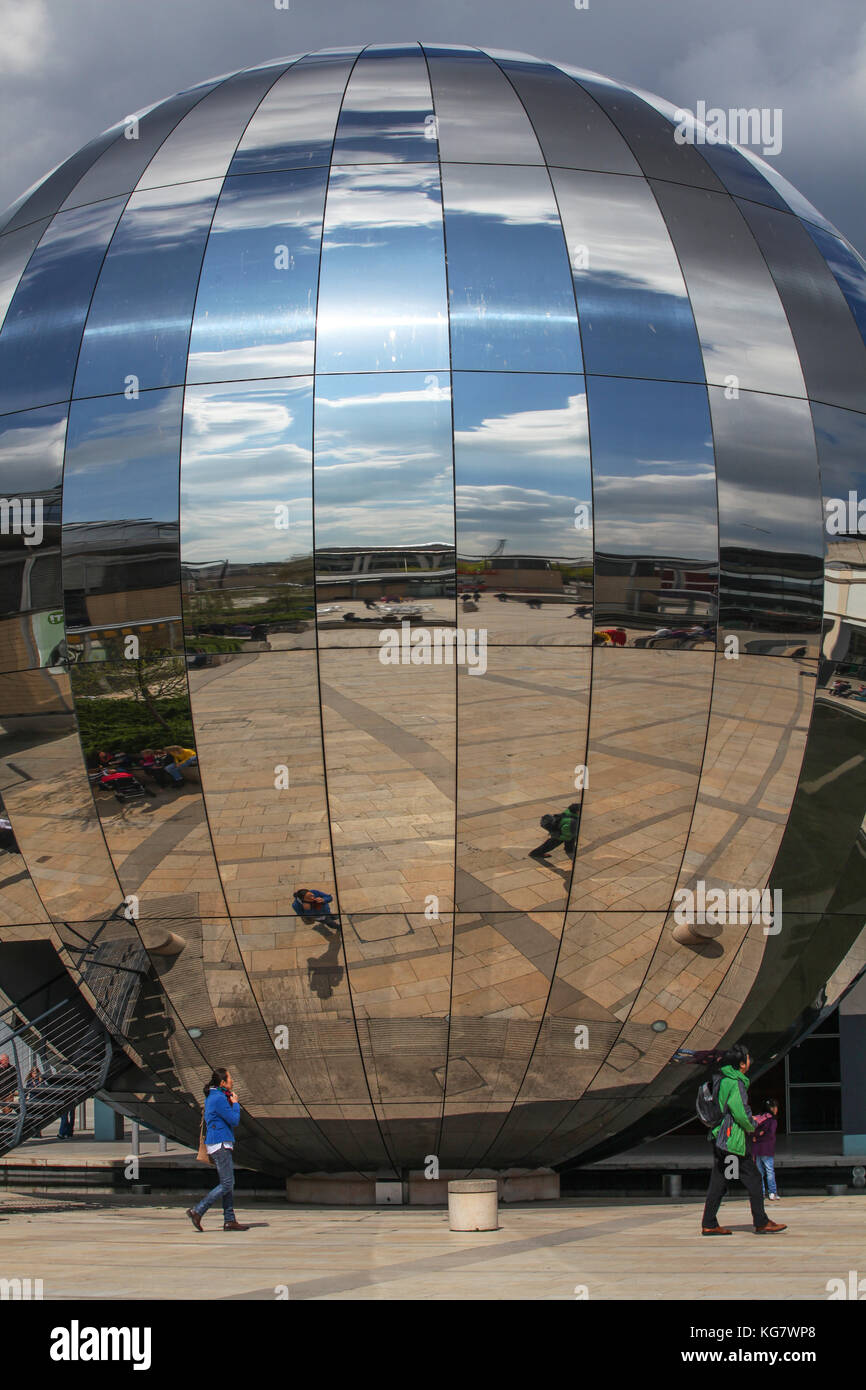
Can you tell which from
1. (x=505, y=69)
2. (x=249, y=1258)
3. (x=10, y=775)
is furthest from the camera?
(x=505, y=69)

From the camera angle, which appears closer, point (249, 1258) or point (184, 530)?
point (249, 1258)

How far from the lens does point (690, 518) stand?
10672mm

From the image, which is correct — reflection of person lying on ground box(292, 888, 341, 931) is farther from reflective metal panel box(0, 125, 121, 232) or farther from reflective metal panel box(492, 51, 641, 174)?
reflective metal panel box(0, 125, 121, 232)

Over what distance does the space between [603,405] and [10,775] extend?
576 cm

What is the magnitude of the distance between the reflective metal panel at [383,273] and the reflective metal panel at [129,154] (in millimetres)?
1977

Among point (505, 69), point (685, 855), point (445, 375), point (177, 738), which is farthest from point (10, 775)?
point (505, 69)

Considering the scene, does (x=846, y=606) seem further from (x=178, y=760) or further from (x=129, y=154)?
(x=129, y=154)

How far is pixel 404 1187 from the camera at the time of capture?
12734 mm

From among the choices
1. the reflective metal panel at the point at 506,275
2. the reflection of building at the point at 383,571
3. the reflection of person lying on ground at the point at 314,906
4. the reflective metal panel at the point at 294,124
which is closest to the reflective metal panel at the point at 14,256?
the reflective metal panel at the point at 294,124

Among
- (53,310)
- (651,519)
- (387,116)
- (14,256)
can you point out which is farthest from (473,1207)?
(14,256)

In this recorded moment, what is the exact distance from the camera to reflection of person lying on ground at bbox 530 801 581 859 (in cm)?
1068

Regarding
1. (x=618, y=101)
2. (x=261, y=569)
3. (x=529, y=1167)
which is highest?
(x=618, y=101)

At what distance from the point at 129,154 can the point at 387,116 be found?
2442 millimetres

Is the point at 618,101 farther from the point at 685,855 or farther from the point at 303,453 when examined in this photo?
the point at 685,855
